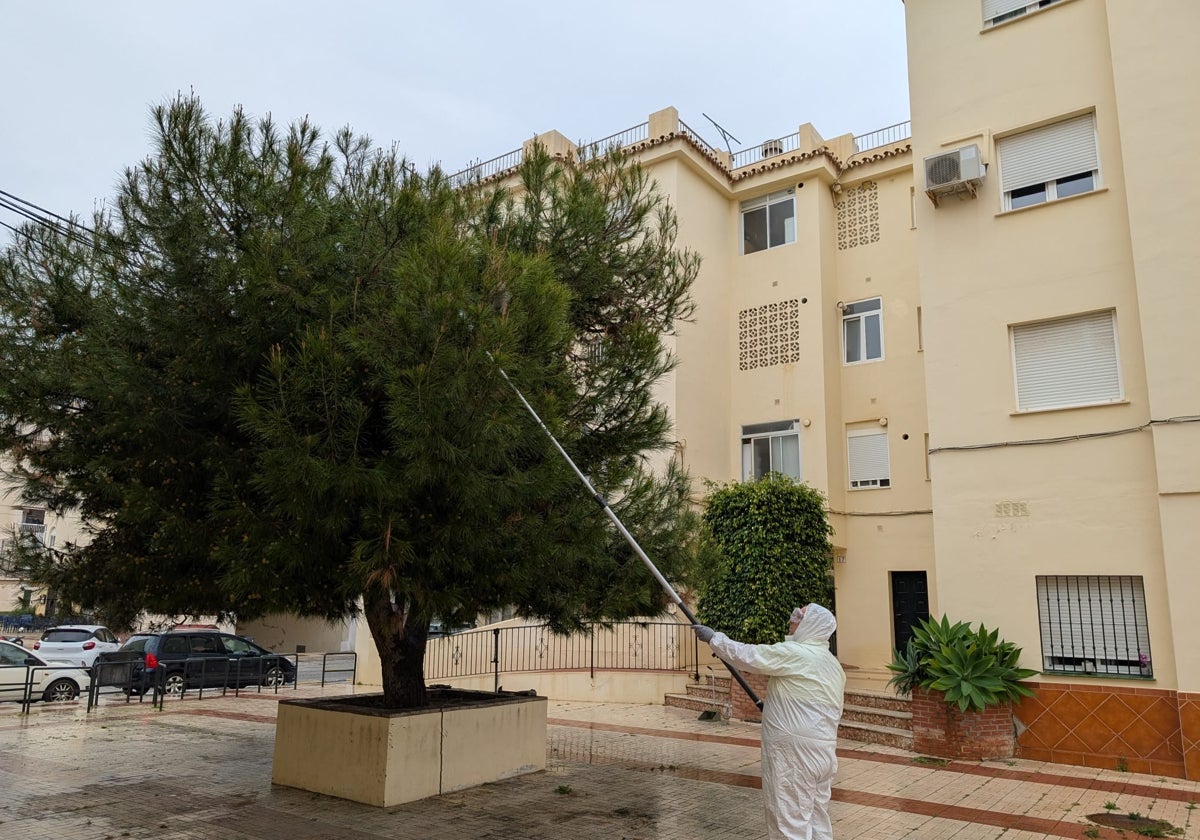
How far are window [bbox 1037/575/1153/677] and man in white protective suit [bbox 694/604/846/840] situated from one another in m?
5.94

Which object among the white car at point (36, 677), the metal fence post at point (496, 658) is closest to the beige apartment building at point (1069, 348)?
the metal fence post at point (496, 658)

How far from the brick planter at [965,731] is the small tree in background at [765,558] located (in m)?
3.02

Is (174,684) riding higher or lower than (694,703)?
lower

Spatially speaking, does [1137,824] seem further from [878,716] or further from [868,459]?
[868,459]

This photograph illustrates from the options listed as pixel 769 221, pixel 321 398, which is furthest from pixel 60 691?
pixel 769 221

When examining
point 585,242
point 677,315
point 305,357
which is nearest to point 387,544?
point 305,357

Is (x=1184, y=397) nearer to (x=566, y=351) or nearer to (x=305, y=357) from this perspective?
(x=566, y=351)

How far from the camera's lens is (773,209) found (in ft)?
62.9

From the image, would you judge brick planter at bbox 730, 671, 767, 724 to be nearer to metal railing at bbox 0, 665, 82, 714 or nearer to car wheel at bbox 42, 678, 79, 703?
metal railing at bbox 0, 665, 82, 714

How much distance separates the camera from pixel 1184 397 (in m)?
9.62

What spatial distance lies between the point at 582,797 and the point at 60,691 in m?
12.9

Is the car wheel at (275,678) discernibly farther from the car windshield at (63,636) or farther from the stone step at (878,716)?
A: the stone step at (878,716)

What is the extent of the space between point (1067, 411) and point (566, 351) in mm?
6820

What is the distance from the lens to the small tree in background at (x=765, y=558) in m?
13.5
